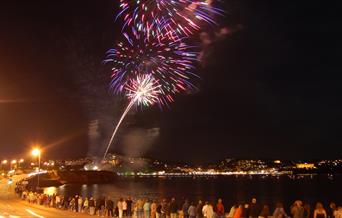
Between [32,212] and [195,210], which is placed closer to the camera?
[195,210]

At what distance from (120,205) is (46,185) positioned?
15760 centimetres

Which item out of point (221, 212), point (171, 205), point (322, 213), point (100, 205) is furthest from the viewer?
point (100, 205)

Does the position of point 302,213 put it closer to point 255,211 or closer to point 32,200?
point 255,211

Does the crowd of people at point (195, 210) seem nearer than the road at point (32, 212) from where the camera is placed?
Yes

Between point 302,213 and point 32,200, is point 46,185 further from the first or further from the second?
point 302,213

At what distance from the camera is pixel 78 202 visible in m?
38.0

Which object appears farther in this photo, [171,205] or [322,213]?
[171,205]

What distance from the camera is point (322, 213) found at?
63.6ft

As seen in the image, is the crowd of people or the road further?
the road

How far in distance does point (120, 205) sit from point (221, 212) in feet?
26.8

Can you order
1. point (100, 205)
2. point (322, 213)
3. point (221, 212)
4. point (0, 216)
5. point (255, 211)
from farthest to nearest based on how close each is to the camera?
point (100, 205), point (0, 216), point (221, 212), point (255, 211), point (322, 213)

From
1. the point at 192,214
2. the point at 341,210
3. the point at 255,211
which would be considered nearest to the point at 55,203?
the point at 192,214

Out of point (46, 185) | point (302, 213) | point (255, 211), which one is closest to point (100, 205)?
point (255, 211)

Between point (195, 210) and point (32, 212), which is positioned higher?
point (32, 212)
